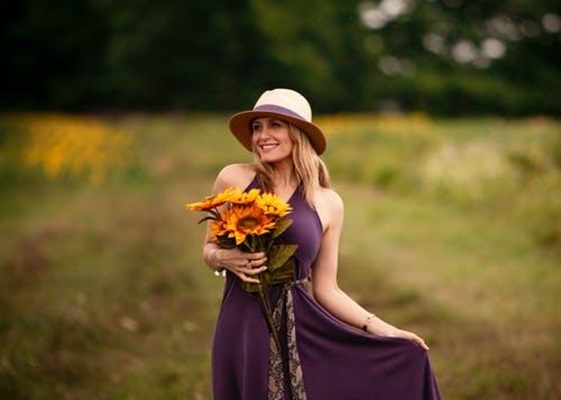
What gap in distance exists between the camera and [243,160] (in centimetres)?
1750

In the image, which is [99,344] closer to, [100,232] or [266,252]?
[266,252]

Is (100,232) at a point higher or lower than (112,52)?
lower

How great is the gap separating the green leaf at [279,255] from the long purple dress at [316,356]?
0.08m

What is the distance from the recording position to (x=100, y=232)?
1092 centimetres

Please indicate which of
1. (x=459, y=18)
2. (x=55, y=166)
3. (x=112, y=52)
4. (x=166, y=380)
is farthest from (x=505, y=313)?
(x=459, y=18)

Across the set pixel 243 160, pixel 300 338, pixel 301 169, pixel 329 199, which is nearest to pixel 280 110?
pixel 301 169

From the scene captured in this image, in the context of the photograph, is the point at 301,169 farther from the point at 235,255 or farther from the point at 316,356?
the point at 316,356

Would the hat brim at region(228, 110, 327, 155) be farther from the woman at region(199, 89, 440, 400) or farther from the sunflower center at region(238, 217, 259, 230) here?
the sunflower center at region(238, 217, 259, 230)

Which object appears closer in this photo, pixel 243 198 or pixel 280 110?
pixel 243 198

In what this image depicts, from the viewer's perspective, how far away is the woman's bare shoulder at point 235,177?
3385mm

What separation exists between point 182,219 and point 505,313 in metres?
5.71

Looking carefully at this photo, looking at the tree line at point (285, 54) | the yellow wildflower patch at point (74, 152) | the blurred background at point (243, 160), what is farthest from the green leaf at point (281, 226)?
the tree line at point (285, 54)

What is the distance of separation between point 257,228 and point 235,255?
0.21 metres

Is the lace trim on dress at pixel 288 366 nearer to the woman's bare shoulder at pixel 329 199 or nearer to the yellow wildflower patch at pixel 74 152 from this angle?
the woman's bare shoulder at pixel 329 199
